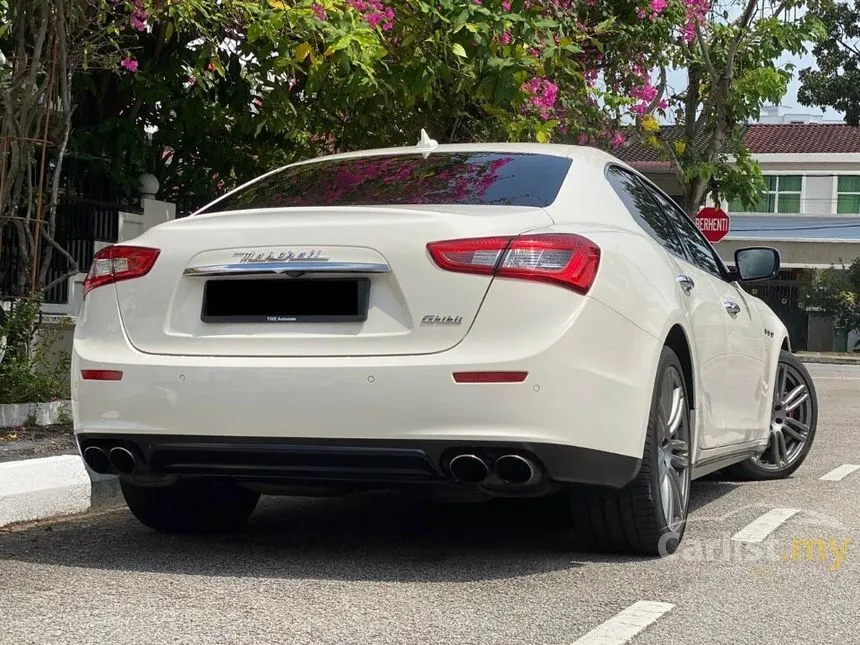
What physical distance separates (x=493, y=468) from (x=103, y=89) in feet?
28.6

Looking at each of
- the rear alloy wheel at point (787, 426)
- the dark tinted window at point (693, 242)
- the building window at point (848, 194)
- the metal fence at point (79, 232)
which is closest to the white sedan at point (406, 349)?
the dark tinted window at point (693, 242)

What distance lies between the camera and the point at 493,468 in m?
4.67

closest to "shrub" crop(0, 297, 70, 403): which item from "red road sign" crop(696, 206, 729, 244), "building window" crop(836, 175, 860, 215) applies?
"red road sign" crop(696, 206, 729, 244)

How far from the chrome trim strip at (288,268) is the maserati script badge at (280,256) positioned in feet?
0.04

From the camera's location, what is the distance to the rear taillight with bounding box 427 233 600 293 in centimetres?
467

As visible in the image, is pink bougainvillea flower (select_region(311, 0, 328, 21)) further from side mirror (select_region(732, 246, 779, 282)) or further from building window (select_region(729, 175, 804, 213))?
building window (select_region(729, 175, 804, 213))

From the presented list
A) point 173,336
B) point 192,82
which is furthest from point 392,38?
point 173,336

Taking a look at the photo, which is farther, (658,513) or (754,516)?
(754,516)

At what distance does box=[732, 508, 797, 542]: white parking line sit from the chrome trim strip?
6.92 feet

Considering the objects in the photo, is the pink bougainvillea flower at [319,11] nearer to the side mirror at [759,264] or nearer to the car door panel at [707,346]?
the side mirror at [759,264]

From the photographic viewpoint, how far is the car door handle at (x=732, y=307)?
21.2ft

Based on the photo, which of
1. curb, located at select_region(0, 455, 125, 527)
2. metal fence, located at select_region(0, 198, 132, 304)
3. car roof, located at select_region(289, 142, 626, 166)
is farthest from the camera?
metal fence, located at select_region(0, 198, 132, 304)

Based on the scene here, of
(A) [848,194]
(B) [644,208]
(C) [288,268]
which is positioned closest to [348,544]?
(C) [288,268]

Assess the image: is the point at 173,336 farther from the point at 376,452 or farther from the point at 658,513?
the point at 658,513
